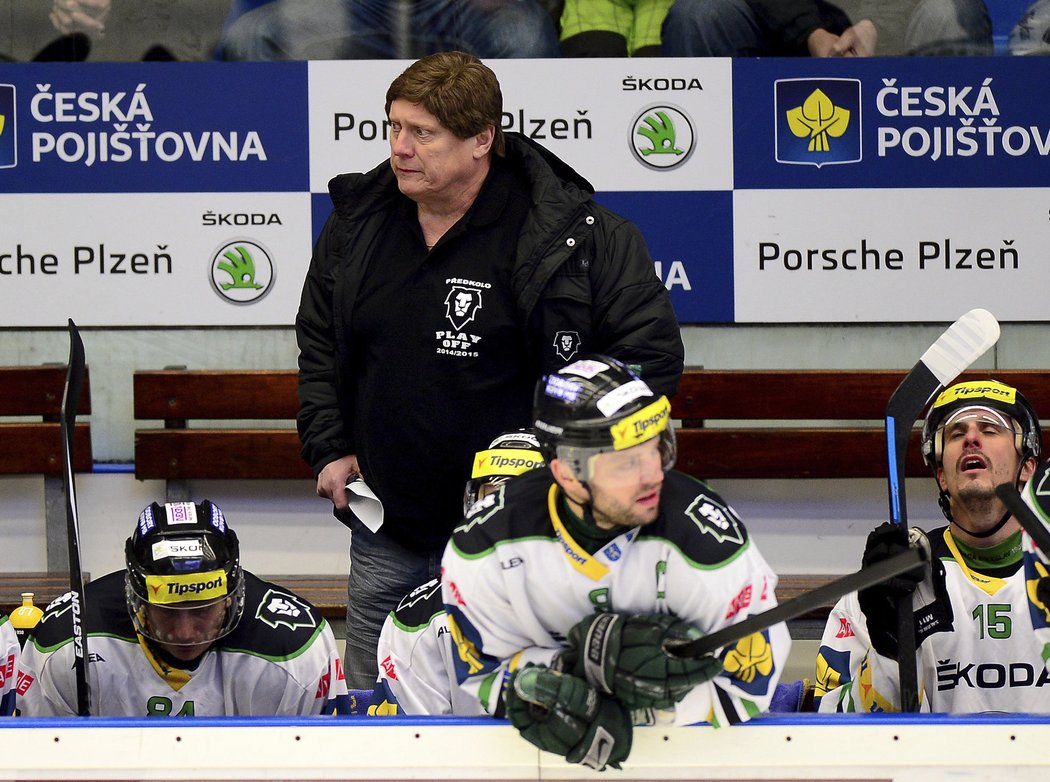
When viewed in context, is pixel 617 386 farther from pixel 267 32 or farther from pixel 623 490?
pixel 267 32

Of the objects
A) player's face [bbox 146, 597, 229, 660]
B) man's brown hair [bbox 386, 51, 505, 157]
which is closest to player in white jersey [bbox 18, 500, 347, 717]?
player's face [bbox 146, 597, 229, 660]

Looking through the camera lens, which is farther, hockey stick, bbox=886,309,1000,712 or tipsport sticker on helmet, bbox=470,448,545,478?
tipsport sticker on helmet, bbox=470,448,545,478

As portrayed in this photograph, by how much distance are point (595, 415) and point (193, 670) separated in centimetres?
Result: 117

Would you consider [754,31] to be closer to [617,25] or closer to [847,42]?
[847,42]

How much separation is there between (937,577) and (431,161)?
3.71 feet

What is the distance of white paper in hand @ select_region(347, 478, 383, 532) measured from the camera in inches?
110

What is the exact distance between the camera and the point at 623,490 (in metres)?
1.93

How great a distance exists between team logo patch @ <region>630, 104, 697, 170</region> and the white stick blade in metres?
2.06

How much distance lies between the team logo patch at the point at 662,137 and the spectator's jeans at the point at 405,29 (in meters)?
0.34

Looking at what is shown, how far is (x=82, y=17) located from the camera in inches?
176

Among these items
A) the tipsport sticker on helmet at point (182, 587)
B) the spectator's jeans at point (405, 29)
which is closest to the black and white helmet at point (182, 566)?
the tipsport sticker on helmet at point (182, 587)

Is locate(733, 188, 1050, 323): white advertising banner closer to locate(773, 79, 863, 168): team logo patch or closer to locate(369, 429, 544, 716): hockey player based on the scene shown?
locate(773, 79, 863, 168): team logo patch

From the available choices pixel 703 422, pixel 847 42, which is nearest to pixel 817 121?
pixel 847 42

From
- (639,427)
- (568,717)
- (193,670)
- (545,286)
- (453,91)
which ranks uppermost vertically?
(453,91)
